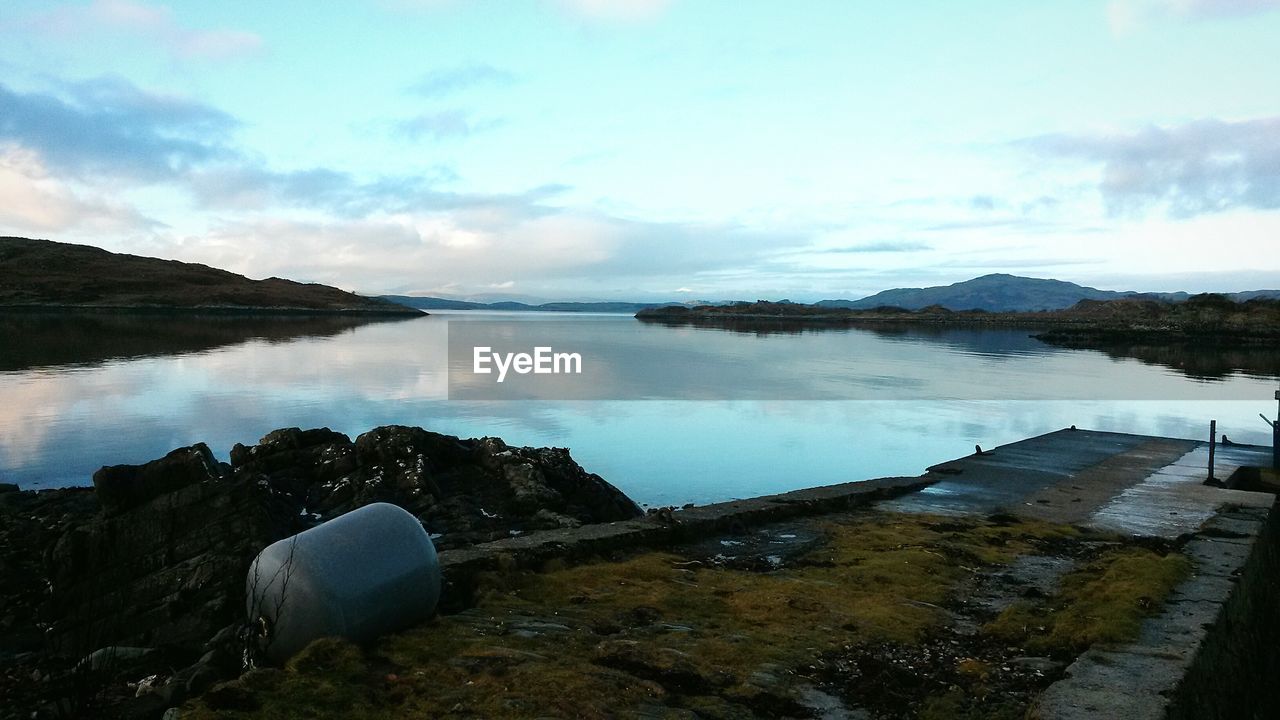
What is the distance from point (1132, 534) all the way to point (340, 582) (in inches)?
413

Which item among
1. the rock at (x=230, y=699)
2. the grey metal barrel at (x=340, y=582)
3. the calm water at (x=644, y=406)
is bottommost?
the calm water at (x=644, y=406)

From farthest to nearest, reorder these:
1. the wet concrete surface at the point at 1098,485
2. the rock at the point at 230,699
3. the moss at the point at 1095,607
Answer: the wet concrete surface at the point at 1098,485 → the moss at the point at 1095,607 → the rock at the point at 230,699

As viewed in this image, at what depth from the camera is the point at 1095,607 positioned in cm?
732

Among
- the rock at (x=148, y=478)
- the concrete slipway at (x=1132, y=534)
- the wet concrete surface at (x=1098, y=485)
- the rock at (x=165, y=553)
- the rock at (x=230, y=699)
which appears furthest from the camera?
the wet concrete surface at (x=1098, y=485)

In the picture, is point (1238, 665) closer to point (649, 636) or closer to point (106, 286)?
point (649, 636)

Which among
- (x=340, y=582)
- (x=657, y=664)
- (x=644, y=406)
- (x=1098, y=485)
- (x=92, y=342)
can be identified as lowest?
(x=644, y=406)

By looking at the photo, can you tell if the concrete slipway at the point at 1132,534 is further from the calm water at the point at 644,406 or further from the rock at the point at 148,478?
the rock at the point at 148,478

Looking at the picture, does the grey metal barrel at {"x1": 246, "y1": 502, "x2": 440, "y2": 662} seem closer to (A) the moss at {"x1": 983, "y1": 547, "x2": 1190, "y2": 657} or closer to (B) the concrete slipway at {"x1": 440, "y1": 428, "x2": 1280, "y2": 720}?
(B) the concrete slipway at {"x1": 440, "y1": 428, "x2": 1280, "y2": 720}

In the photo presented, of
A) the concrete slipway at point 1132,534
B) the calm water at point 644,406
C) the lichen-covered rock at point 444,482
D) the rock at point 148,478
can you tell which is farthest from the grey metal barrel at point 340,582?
the calm water at point 644,406

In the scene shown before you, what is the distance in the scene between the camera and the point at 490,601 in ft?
23.4

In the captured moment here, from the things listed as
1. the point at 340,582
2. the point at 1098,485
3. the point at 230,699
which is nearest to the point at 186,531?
the point at 340,582

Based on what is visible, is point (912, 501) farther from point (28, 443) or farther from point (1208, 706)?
point (28, 443)

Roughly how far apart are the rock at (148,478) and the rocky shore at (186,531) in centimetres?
2

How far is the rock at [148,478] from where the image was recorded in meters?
12.1
